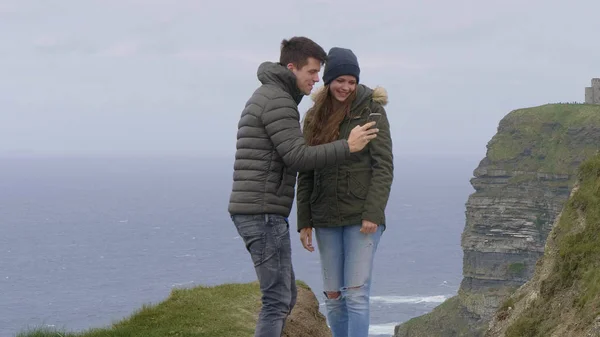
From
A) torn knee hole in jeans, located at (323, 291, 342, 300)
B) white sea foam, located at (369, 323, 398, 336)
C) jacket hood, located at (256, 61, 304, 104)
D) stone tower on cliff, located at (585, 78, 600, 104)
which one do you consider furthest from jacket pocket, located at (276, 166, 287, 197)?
stone tower on cliff, located at (585, 78, 600, 104)

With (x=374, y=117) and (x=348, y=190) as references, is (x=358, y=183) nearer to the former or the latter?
(x=348, y=190)

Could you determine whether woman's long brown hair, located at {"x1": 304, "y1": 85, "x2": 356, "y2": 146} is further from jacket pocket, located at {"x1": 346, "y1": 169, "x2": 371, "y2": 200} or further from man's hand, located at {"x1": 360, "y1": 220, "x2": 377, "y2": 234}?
man's hand, located at {"x1": 360, "y1": 220, "x2": 377, "y2": 234}

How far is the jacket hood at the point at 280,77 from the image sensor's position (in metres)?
7.94

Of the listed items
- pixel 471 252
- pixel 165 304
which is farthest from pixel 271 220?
Answer: pixel 471 252

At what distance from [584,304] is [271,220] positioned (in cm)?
335

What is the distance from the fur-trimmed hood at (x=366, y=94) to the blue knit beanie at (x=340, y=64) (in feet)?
0.88

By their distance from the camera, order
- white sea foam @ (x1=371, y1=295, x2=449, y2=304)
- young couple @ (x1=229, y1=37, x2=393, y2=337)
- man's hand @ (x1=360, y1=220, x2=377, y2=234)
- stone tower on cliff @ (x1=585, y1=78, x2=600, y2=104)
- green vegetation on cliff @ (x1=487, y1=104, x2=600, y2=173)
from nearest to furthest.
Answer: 1. young couple @ (x1=229, y1=37, x2=393, y2=337)
2. man's hand @ (x1=360, y1=220, x2=377, y2=234)
3. green vegetation on cliff @ (x1=487, y1=104, x2=600, y2=173)
4. stone tower on cliff @ (x1=585, y1=78, x2=600, y2=104)
5. white sea foam @ (x1=371, y1=295, x2=449, y2=304)

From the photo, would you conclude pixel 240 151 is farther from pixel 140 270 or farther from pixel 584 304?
pixel 140 270

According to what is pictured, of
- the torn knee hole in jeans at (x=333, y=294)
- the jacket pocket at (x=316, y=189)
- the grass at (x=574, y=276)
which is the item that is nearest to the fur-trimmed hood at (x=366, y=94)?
the jacket pocket at (x=316, y=189)

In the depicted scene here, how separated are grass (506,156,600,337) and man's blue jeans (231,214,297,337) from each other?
2.89 m

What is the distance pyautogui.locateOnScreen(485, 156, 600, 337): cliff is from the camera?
7.85m

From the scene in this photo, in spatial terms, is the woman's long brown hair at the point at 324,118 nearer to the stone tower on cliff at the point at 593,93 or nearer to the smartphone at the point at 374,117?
the smartphone at the point at 374,117

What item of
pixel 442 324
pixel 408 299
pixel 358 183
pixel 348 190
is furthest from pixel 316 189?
pixel 408 299

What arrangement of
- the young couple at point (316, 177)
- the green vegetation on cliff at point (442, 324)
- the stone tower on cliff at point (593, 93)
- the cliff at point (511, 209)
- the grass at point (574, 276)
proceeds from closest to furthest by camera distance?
the young couple at point (316, 177), the grass at point (574, 276), the green vegetation on cliff at point (442, 324), the cliff at point (511, 209), the stone tower on cliff at point (593, 93)
